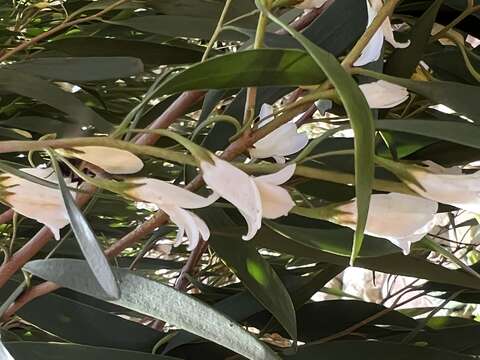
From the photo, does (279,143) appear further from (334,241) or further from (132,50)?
(132,50)

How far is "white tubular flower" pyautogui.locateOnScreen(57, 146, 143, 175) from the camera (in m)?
0.27

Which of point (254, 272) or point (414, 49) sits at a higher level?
point (414, 49)

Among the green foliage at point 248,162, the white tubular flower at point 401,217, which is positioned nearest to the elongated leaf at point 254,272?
the green foliage at point 248,162

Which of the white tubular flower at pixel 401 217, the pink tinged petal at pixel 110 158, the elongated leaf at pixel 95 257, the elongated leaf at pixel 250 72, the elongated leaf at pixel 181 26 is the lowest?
the elongated leaf at pixel 95 257

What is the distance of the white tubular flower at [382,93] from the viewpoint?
31cm

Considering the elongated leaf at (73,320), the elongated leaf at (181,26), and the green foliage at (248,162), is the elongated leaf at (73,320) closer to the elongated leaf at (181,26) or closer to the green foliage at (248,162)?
the green foliage at (248,162)

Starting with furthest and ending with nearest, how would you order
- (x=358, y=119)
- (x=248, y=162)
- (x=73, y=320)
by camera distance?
(x=73, y=320) → (x=248, y=162) → (x=358, y=119)

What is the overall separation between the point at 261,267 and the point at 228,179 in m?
0.14

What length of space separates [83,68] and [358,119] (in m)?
0.26

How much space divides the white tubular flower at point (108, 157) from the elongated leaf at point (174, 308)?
0.04m

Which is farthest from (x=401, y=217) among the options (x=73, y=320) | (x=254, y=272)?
(x=73, y=320)

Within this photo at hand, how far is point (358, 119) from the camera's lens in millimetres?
220

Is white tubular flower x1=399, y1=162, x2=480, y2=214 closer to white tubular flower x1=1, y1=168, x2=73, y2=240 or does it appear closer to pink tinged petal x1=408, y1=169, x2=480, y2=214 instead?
pink tinged petal x1=408, y1=169, x2=480, y2=214

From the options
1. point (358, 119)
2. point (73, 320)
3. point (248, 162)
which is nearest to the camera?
point (358, 119)
